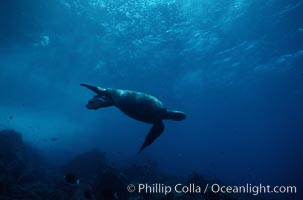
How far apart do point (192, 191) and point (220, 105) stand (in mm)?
44624

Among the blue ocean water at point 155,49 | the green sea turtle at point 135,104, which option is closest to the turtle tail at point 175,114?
the green sea turtle at point 135,104

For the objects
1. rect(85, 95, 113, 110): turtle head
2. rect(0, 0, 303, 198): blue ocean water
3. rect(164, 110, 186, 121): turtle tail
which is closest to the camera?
rect(85, 95, 113, 110): turtle head

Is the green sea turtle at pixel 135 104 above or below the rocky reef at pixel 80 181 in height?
above

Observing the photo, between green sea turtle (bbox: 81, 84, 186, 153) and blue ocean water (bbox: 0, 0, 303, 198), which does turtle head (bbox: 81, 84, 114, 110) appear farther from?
blue ocean water (bbox: 0, 0, 303, 198)

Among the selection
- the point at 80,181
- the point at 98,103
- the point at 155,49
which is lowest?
the point at 80,181

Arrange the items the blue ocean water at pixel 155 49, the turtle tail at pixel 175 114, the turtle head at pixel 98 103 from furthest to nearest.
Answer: the blue ocean water at pixel 155 49
the turtle tail at pixel 175 114
the turtle head at pixel 98 103

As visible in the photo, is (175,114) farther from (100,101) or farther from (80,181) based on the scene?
(80,181)

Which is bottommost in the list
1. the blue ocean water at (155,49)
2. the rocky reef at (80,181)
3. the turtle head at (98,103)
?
the rocky reef at (80,181)

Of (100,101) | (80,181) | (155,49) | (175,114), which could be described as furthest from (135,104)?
(155,49)

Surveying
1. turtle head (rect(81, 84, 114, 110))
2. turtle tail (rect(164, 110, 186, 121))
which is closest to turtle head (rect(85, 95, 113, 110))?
turtle head (rect(81, 84, 114, 110))

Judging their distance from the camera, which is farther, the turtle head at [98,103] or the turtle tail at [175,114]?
the turtle tail at [175,114]

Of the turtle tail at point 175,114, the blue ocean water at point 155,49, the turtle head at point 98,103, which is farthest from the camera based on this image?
the blue ocean water at point 155,49

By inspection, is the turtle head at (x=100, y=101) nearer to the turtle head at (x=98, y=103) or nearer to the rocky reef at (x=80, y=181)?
the turtle head at (x=98, y=103)

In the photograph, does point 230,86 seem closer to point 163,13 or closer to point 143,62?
point 143,62
